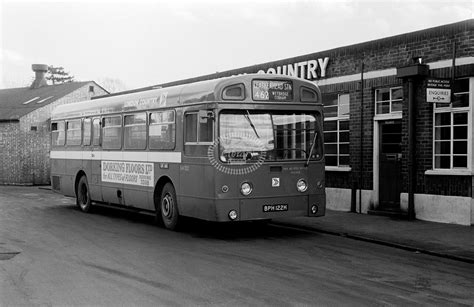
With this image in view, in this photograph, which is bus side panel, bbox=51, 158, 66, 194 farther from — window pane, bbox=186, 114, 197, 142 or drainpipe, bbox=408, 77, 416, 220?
drainpipe, bbox=408, 77, 416, 220

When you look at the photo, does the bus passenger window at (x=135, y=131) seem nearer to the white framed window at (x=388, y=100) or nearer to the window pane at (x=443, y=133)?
the white framed window at (x=388, y=100)

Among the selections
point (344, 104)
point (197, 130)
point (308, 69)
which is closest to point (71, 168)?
point (197, 130)

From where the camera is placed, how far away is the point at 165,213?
41.8 ft

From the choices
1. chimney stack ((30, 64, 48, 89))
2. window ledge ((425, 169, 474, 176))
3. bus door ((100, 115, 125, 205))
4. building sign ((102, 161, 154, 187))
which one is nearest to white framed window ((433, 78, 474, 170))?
window ledge ((425, 169, 474, 176))

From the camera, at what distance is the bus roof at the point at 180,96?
36.7 feet

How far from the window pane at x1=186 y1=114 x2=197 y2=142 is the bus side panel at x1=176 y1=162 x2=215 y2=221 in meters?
0.50

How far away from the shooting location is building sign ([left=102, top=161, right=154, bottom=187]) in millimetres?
13363

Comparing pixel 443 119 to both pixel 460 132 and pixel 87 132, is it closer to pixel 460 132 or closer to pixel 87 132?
pixel 460 132

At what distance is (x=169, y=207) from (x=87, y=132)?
5.12 meters

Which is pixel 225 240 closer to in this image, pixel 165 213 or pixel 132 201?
pixel 165 213

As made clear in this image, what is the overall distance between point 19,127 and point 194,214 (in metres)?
24.0

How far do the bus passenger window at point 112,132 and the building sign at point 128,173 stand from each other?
0.45 metres

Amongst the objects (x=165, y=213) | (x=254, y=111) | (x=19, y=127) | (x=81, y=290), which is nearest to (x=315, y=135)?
(x=254, y=111)

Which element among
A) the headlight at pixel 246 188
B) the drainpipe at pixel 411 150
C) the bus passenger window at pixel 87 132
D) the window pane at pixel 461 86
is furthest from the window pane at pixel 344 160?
the bus passenger window at pixel 87 132
